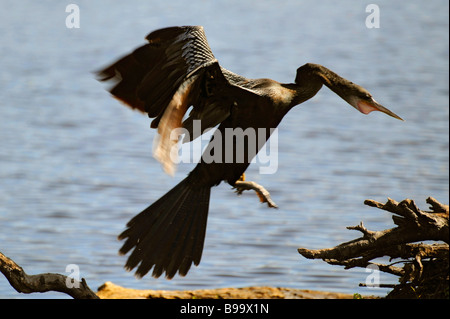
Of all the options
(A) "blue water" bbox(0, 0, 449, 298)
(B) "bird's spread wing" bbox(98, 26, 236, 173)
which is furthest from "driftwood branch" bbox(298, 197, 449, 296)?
(A) "blue water" bbox(0, 0, 449, 298)

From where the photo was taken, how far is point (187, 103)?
167 inches

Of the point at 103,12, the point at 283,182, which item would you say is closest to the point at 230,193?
the point at 283,182

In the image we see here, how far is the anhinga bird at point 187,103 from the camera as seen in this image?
13.9ft

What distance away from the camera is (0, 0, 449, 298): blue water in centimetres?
726

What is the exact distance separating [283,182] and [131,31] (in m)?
9.66

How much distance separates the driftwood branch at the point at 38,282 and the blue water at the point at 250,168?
165 centimetres

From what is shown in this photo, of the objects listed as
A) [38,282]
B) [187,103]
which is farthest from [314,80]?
[38,282]

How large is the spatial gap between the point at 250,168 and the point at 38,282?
19.9 feet

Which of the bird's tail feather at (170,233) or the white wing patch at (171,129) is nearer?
the white wing patch at (171,129)

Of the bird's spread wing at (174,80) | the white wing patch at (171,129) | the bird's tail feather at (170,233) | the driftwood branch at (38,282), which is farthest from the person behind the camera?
the bird's tail feather at (170,233)

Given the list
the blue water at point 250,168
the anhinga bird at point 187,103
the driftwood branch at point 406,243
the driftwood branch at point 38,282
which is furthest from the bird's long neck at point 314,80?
A: the blue water at point 250,168

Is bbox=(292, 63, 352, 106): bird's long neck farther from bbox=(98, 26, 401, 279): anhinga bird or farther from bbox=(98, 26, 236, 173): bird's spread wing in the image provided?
bbox=(98, 26, 236, 173): bird's spread wing

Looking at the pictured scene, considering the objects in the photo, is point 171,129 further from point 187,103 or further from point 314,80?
point 314,80

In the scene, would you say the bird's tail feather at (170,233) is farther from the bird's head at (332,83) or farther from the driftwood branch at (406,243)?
the bird's head at (332,83)
